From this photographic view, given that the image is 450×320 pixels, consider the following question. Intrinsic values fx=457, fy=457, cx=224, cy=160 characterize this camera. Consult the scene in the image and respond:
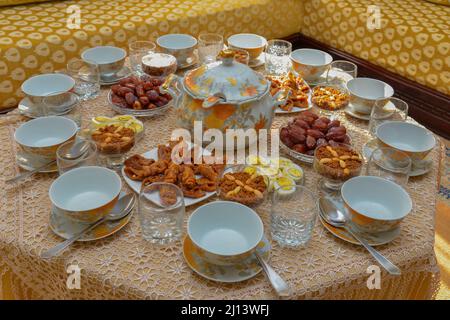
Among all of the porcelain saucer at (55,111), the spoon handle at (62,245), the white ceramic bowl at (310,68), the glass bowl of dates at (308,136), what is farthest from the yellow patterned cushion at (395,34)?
the spoon handle at (62,245)

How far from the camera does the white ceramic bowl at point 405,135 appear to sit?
1357 millimetres

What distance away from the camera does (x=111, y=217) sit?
1062mm

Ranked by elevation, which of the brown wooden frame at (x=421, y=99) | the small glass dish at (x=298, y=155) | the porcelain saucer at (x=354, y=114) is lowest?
the brown wooden frame at (x=421, y=99)

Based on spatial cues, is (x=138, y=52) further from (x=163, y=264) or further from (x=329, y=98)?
(x=163, y=264)

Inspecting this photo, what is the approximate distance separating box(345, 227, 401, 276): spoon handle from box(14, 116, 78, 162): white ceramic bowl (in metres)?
0.80

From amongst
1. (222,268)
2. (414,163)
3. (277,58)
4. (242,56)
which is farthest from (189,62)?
(222,268)

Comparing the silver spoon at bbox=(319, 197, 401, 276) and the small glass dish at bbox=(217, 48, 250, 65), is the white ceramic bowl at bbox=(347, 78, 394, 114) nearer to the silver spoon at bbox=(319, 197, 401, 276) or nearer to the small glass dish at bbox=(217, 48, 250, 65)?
the small glass dish at bbox=(217, 48, 250, 65)

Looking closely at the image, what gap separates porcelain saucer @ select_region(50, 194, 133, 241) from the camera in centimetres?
102

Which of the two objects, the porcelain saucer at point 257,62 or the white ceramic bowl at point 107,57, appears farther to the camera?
the porcelain saucer at point 257,62

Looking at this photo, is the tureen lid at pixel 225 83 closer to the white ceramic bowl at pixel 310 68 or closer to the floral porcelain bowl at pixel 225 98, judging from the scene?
the floral porcelain bowl at pixel 225 98

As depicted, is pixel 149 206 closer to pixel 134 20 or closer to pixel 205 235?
pixel 205 235

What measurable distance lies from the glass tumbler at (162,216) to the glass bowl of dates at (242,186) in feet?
0.40

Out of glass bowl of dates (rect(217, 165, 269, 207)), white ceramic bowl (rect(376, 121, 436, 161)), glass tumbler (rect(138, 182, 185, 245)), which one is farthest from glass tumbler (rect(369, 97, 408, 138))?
glass tumbler (rect(138, 182, 185, 245))

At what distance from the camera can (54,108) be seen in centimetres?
142
